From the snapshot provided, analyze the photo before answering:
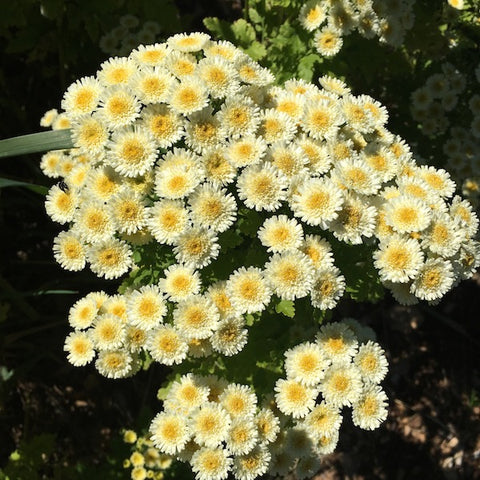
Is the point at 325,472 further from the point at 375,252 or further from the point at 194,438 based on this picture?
the point at 375,252

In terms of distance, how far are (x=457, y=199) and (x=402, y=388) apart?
2.09 meters

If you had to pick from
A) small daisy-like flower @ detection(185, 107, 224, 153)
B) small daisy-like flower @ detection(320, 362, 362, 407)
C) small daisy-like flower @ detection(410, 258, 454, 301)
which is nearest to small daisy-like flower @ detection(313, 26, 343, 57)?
small daisy-like flower @ detection(185, 107, 224, 153)

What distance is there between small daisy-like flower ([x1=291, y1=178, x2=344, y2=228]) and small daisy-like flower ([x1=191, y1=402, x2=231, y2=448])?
0.82 metres

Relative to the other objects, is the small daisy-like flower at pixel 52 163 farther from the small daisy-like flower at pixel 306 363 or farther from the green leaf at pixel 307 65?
the small daisy-like flower at pixel 306 363

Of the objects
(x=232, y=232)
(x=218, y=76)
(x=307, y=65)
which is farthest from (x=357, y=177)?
(x=307, y=65)

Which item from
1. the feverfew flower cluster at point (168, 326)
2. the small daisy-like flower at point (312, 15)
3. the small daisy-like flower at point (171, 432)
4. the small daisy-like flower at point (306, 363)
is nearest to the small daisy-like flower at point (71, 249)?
the feverfew flower cluster at point (168, 326)

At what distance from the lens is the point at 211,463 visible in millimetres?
2211

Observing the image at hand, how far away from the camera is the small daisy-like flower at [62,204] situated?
2420mm

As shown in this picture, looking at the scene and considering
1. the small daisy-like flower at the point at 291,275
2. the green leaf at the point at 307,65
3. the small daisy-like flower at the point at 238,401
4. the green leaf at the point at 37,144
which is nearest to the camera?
the small daisy-like flower at the point at 291,275

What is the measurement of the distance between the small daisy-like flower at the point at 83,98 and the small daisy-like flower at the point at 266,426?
1426 millimetres

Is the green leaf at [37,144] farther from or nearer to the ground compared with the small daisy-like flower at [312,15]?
nearer to the ground

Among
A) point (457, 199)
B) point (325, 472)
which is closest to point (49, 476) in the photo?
point (325, 472)

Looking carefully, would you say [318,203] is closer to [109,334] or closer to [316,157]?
[316,157]

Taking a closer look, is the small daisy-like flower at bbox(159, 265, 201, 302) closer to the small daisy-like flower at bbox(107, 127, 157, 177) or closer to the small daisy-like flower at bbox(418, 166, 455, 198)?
the small daisy-like flower at bbox(107, 127, 157, 177)
